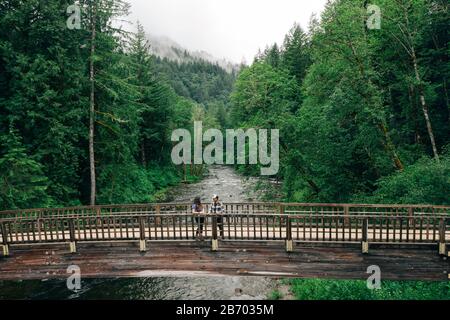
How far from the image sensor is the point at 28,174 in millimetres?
19656

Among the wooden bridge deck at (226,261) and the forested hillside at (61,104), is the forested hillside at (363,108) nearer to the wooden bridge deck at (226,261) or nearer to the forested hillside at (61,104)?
the wooden bridge deck at (226,261)

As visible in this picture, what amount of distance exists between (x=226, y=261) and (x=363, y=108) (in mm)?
14364

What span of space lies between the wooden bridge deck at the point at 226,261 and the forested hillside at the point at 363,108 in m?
7.00

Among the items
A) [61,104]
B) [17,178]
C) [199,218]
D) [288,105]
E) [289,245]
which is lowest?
[289,245]

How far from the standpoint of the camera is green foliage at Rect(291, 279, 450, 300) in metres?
14.2

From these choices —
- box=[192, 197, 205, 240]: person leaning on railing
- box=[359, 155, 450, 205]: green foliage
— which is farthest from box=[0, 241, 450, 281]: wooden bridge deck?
box=[359, 155, 450, 205]: green foliage

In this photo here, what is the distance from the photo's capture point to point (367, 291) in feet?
49.6

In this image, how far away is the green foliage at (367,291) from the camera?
46.5 ft

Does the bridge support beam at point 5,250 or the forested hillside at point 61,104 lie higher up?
the forested hillside at point 61,104

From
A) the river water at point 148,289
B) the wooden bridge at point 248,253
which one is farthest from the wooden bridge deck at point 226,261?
the river water at point 148,289

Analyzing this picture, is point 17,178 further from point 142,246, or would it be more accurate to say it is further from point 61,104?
point 142,246

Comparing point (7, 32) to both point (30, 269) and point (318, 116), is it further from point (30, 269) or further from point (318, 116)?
point (318, 116)

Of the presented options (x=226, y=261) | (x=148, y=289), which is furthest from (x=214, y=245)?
(x=148, y=289)

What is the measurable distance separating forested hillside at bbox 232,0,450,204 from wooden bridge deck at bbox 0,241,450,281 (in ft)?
23.0
